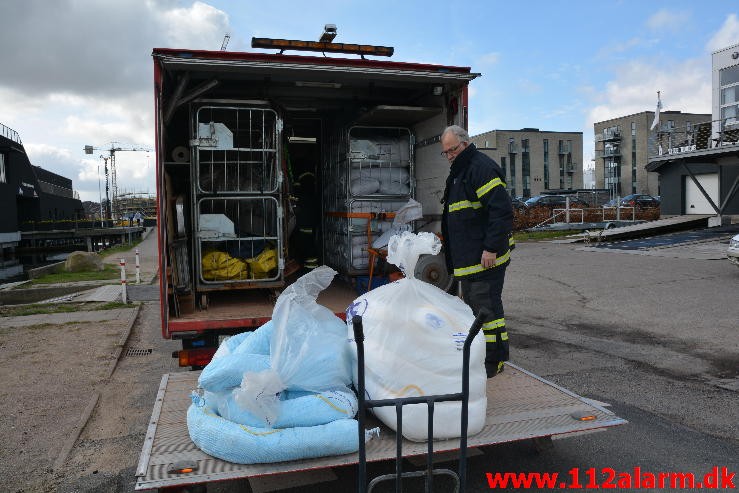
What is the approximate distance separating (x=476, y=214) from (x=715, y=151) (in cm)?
1889

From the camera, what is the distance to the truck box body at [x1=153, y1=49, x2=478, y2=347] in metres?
4.49

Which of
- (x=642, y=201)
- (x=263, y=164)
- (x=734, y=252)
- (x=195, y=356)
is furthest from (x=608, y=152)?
(x=195, y=356)

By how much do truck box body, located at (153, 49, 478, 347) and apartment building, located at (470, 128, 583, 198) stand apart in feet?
223

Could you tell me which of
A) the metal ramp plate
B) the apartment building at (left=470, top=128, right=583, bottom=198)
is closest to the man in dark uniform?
the metal ramp plate

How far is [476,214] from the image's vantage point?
411 centimetres

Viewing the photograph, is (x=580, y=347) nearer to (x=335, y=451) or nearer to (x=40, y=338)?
(x=335, y=451)

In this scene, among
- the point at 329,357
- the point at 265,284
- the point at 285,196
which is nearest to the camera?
the point at 329,357

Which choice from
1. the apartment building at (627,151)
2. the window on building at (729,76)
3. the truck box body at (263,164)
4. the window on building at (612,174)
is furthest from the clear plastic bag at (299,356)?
the window on building at (612,174)

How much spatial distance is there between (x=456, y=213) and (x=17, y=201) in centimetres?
4366

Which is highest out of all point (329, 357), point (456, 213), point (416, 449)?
point (456, 213)

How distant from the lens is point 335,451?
8.68 feet

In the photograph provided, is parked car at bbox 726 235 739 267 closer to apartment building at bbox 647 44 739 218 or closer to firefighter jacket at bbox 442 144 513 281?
firefighter jacket at bbox 442 144 513 281

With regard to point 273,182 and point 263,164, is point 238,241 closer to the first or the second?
point 273,182

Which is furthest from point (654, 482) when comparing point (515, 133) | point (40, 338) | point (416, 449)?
point (515, 133)
